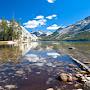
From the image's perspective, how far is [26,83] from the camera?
72.5ft

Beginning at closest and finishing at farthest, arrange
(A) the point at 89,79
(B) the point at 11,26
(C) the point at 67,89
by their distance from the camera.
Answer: (C) the point at 67,89 < (A) the point at 89,79 < (B) the point at 11,26

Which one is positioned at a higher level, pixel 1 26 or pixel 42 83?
pixel 1 26

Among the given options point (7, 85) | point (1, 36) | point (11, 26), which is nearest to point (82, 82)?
point (7, 85)

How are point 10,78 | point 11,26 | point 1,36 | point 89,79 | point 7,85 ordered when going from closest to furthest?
point 7,85
point 89,79
point 10,78
point 1,36
point 11,26

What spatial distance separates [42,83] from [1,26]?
16124 cm

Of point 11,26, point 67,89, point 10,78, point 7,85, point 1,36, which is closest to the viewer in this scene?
point 67,89

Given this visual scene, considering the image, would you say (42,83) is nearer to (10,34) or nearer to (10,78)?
(10,78)

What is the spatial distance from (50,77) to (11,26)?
164475 mm

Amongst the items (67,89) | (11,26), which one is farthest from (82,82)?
(11,26)

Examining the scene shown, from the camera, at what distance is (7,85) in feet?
69.8

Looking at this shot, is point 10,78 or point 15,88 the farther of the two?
point 10,78

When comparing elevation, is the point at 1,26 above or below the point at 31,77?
above

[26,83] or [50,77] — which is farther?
[50,77]

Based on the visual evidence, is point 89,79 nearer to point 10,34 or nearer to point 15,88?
point 15,88
